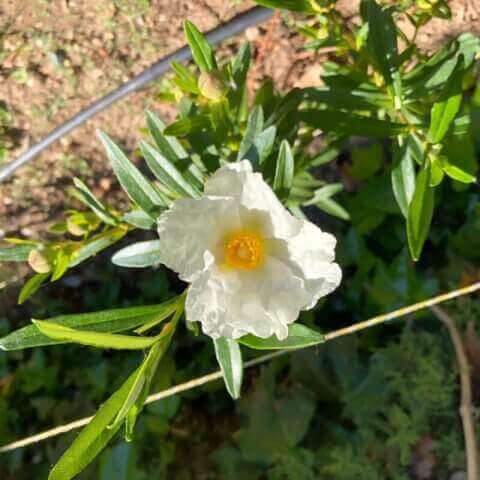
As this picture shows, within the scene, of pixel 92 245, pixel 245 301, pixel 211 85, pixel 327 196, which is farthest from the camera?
pixel 327 196

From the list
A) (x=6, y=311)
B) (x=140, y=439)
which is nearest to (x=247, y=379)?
(x=140, y=439)

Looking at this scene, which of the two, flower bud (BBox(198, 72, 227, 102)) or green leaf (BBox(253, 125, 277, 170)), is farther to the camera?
green leaf (BBox(253, 125, 277, 170))

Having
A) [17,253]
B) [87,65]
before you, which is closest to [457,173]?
[17,253]

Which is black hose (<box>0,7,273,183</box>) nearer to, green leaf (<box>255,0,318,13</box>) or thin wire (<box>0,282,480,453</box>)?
green leaf (<box>255,0,318,13</box>)

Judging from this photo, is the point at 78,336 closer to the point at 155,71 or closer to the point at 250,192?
the point at 250,192

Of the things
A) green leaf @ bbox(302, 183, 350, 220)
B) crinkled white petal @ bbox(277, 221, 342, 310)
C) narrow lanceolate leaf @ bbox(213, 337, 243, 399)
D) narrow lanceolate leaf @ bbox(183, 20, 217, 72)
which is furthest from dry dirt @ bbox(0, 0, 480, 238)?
crinkled white petal @ bbox(277, 221, 342, 310)

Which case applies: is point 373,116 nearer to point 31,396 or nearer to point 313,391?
point 313,391
